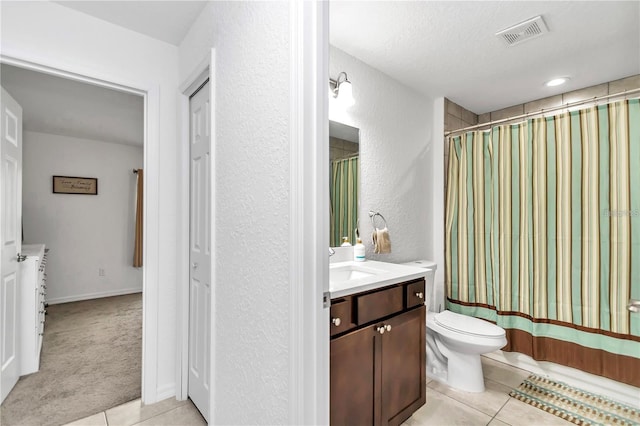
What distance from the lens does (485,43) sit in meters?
2.01

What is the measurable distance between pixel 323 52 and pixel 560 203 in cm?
220

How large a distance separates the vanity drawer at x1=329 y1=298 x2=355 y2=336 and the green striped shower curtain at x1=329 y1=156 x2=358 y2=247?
0.85 m

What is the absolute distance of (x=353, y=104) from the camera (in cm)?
216

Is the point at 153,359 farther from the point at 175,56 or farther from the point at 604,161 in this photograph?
the point at 604,161

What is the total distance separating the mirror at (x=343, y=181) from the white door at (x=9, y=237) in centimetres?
202

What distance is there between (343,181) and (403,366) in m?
1.22

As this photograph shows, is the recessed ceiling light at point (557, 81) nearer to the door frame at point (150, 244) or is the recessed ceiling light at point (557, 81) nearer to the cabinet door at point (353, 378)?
the cabinet door at point (353, 378)

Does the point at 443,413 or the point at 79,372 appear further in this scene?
the point at 79,372

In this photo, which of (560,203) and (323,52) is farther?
(560,203)

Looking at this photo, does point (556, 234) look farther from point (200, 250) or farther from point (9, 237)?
point (9, 237)

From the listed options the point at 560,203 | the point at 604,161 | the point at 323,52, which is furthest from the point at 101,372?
the point at 604,161

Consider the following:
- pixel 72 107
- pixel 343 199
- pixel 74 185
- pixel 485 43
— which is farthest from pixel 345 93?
pixel 74 185

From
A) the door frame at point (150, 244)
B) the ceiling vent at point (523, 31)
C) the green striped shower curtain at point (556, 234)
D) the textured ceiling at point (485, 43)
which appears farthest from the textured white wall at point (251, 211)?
the green striped shower curtain at point (556, 234)

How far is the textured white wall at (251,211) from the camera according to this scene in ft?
3.33
